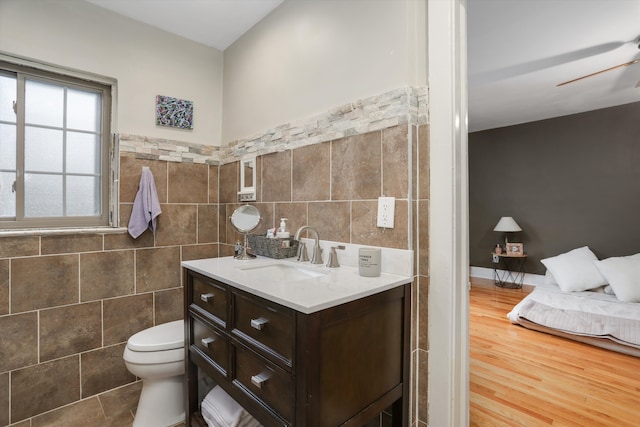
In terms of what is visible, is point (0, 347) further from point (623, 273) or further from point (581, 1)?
point (623, 273)

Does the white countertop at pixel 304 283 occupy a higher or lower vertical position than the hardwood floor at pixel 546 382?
higher

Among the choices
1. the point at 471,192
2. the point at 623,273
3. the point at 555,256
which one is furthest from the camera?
the point at 471,192

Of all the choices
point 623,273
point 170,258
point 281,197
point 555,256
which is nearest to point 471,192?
point 555,256

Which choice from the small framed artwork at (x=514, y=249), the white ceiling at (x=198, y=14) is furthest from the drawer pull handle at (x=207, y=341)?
the small framed artwork at (x=514, y=249)

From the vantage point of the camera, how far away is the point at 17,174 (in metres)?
1.83

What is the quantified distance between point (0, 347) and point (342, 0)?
8.64 ft

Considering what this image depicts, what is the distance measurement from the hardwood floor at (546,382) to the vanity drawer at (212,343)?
4.75ft

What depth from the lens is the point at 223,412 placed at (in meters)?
1.45

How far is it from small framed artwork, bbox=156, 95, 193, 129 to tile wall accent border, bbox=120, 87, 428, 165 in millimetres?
136

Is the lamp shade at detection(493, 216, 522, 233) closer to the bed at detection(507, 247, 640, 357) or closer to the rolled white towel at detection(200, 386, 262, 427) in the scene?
the bed at detection(507, 247, 640, 357)

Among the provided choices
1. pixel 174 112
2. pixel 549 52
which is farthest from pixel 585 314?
pixel 174 112

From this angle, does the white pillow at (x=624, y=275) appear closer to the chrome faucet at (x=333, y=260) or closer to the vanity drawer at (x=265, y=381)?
the chrome faucet at (x=333, y=260)

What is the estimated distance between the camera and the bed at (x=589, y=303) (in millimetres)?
2596

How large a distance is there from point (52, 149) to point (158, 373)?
1545 mm
